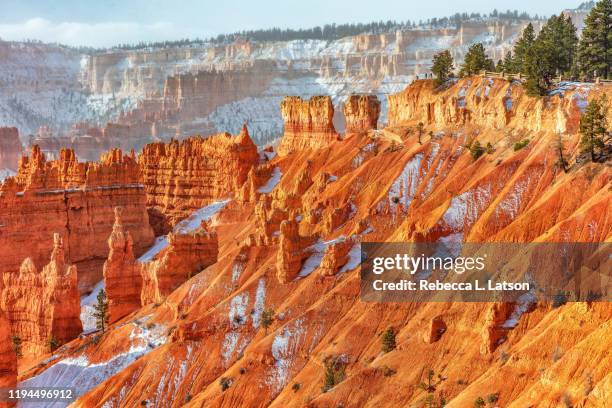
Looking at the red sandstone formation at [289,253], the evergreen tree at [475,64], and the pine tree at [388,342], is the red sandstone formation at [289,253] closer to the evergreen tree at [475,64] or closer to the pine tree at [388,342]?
Answer: the pine tree at [388,342]

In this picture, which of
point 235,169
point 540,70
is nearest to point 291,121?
point 235,169

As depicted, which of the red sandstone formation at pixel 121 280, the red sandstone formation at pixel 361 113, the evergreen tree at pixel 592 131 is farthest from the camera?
the red sandstone formation at pixel 361 113

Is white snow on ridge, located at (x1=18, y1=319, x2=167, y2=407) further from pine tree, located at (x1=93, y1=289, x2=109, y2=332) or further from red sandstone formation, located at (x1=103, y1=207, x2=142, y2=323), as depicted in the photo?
red sandstone formation, located at (x1=103, y1=207, x2=142, y2=323)

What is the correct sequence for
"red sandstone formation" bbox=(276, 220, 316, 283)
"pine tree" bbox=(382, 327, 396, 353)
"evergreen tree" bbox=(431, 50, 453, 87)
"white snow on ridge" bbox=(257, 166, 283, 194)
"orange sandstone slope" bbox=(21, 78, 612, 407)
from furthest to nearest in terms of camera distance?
"white snow on ridge" bbox=(257, 166, 283, 194) → "evergreen tree" bbox=(431, 50, 453, 87) → "red sandstone formation" bbox=(276, 220, 316, 283) → "pine tree" bbox=(382, 327, 396, 353) → "orange sandstone slope" bbox=(21, 78, 612, 407)

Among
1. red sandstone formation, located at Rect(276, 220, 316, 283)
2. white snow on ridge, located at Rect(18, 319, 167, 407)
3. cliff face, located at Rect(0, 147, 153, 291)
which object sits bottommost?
white snow on ridge, located at Rect(18, 319, 167, 407)

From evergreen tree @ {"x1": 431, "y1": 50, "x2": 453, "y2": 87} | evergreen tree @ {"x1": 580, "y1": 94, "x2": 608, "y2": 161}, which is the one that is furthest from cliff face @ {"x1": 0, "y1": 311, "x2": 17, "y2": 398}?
evergreen tree @ {"x1": 431, "y1": 50, "x2": 453, "y2": 87}

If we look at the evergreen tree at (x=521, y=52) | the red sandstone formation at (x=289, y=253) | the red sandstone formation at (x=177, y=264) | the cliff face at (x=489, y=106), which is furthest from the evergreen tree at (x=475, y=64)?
the red sandstone formation at (x=289, y=253)
